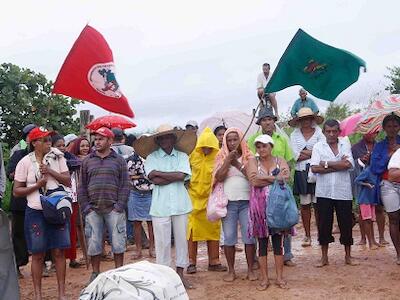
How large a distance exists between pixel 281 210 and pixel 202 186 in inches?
57.1

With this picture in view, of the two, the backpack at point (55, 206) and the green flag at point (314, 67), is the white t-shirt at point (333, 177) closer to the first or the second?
the green flag at point (314, 67)

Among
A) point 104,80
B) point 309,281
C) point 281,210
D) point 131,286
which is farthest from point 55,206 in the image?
point 131,286

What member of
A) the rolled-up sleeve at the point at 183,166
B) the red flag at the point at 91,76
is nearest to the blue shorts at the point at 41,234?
the rolled-up sleeve at the point at 183,166

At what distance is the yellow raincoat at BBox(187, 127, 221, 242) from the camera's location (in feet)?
23.2

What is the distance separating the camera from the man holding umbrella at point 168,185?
20.4 feet

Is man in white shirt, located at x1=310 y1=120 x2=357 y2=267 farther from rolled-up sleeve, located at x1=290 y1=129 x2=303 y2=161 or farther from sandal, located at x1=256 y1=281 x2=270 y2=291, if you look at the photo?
sandal, located at x1=256 y1=281 x2=270 y2=291

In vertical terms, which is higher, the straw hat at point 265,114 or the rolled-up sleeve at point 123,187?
the straw hat at point 265,114

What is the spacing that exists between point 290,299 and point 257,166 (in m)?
1.46

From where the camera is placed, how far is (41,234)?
550 centimetres

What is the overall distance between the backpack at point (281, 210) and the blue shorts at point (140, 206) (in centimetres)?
258

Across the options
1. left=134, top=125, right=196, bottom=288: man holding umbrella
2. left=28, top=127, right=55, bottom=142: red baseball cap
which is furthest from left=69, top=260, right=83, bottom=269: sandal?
left=28, top=127, right=55, bottom=142: red baseball cap

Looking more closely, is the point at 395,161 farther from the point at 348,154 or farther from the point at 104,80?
the point at 104,80

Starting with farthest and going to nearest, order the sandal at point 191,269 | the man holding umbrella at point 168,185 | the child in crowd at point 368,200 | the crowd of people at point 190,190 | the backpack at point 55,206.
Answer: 1. the child in crowd at point 368,200
2. the sandal at point 191,269
3. the man holding umbrella at point 168,185
4. the crowd of people at point 190,190
5. the backpack at point 55,206

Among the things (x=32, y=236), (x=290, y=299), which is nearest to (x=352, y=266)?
(x=290, y=299)
